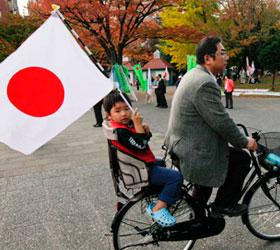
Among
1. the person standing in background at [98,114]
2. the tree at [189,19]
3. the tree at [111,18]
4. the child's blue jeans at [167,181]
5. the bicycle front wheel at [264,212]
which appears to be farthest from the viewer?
the tree at [189,19]

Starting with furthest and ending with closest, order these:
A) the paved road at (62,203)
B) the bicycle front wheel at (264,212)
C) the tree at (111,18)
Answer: the tree at (111,18), the paved road at (62,203), the bicycle front wheel at (264,212)

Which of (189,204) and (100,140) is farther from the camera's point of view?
(100,140)

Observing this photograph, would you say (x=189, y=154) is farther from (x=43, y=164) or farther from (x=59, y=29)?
(x=43, y=164)

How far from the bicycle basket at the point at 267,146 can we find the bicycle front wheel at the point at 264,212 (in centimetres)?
20

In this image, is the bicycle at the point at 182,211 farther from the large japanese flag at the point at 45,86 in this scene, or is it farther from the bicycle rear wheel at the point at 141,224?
the large japanese flag at the point at 45,86

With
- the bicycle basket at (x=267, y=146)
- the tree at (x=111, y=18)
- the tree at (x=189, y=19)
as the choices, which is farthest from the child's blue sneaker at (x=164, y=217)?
the tree at (x=189, y=19)

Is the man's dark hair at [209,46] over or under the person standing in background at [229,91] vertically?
over

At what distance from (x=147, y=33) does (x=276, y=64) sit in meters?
8.24

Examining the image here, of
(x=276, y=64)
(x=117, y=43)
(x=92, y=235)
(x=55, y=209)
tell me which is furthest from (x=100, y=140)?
(x=276, y=64)

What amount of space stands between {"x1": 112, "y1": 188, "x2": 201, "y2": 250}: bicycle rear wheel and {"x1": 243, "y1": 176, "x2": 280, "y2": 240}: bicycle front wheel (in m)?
0.55

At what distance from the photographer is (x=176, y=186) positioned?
2.09 meters

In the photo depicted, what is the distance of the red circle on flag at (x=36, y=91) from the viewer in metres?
2.06

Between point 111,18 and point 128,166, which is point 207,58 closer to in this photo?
point 128,166

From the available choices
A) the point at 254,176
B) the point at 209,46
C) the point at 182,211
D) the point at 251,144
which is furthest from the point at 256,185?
the point at 209,46
